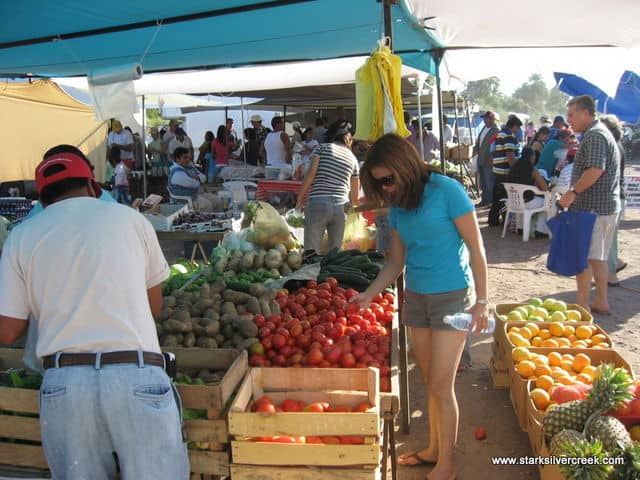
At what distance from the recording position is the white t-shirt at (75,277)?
6.76ft

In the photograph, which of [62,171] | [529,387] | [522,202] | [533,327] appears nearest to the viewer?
[62,171]

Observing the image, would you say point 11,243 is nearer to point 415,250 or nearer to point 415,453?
point 415,250

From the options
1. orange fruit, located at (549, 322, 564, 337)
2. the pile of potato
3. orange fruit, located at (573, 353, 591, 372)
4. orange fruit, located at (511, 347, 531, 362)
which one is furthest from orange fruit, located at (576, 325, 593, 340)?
the pile of potato

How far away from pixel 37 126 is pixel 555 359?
11.2m

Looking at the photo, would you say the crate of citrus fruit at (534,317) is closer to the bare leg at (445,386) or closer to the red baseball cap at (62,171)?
the bare leg at (445,386)

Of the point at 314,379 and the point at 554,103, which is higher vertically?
the point at 554,103

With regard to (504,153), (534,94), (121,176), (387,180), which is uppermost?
(534,94)

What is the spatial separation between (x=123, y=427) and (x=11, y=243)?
0.80m

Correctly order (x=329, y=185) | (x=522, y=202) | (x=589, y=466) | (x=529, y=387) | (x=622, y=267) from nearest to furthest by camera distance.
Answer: (x=589, y=466) → (x=529, y=387) → (x=329, y=185) → (x=622, y=267) → (x=522, y=202)

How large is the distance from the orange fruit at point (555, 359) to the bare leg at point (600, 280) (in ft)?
8.49

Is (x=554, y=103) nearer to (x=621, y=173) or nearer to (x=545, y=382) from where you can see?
(x=621, y=173)

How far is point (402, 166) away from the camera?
9.30ft

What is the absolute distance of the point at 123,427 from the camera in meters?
2.10

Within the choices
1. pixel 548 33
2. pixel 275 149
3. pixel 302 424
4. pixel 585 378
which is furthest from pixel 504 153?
pixel 302 424
